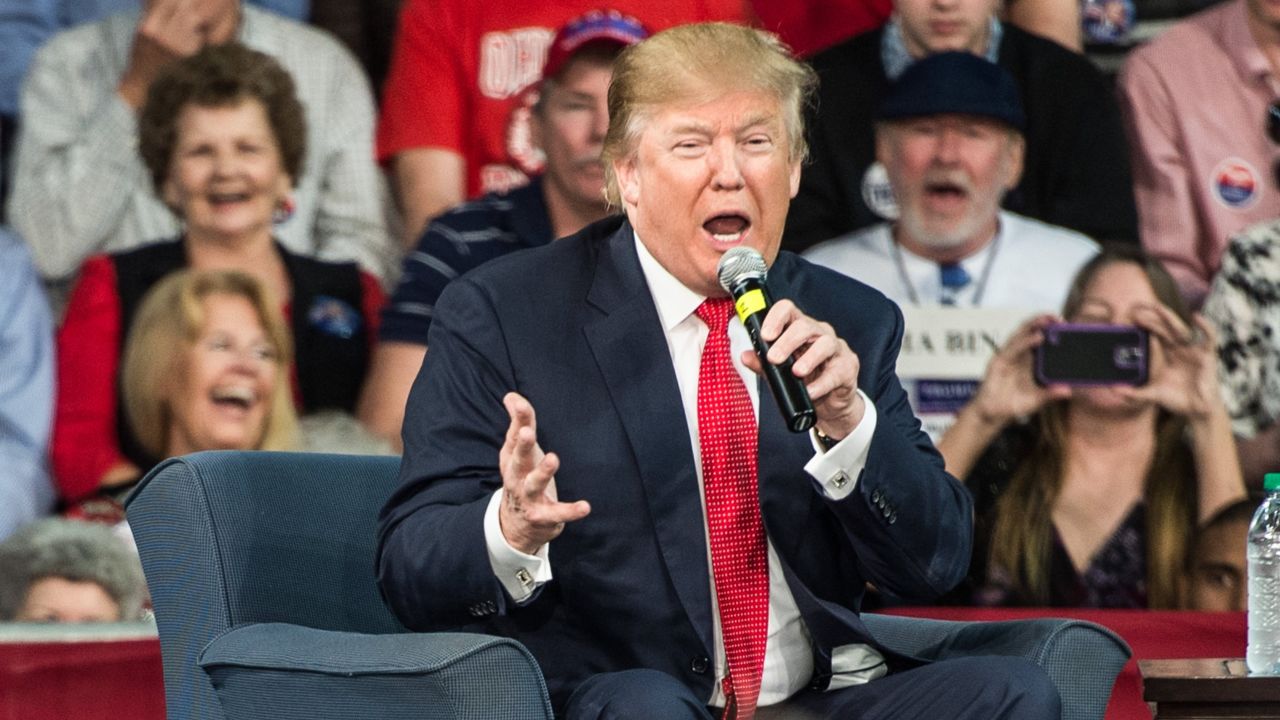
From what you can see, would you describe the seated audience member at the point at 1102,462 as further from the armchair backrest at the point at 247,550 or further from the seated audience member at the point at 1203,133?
the armchair backrest at the point at 247,550

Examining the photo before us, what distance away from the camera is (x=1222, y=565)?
3.50m

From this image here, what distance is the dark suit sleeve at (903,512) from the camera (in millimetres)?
1981

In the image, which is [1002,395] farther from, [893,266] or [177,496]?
[177,496]

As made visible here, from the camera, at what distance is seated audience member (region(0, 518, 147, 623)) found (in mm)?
3273

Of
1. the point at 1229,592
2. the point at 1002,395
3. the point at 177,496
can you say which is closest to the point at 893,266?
the point at 1002,395

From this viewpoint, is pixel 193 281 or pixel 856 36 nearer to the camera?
pixel 193 281

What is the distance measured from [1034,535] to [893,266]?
0.65 metres

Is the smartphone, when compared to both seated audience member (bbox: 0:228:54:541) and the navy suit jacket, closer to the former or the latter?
the navy suit jacket

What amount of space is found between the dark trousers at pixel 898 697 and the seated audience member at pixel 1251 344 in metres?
1.93

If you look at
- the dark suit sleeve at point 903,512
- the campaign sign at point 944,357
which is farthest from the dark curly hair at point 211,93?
the dark suit sleeve at point 903,512

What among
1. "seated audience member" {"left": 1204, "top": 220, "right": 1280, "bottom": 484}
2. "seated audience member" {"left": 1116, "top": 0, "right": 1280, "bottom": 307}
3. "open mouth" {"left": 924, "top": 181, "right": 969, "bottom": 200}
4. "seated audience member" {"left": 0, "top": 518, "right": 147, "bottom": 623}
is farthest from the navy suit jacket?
"seated audience member" {"left": 1116, "top": 0, "right": 1280, "bottom": 307}

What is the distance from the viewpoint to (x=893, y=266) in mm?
3779

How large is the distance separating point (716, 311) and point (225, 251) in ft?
6.59

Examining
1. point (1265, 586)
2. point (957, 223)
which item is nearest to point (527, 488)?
point (1265, 586)
